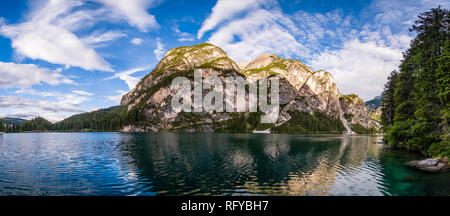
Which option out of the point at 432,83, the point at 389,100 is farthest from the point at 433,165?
the point at 389,100

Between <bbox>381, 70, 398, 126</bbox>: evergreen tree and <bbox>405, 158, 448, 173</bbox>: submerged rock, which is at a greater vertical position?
<bbox>381, 70, 398, 126</bbox>: evergreen tree

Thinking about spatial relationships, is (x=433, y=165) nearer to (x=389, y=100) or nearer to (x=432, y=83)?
(x=432, y=83)

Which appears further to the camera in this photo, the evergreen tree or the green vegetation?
the evergreen tree

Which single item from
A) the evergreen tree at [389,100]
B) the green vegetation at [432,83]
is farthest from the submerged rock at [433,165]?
the evergreen tree at [389,100]

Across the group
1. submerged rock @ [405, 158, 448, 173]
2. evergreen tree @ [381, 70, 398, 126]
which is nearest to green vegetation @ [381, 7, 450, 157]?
submerged rock @ [405, 158, 448, 173]

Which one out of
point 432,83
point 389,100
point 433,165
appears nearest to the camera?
point 433,165

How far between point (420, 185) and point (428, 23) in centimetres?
3518

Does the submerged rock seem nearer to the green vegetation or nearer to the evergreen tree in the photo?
the green vegetation

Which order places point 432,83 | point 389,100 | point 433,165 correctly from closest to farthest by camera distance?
point 433,165 < point 432,83 < point 389,100

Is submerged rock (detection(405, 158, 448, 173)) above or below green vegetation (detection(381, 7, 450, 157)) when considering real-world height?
below

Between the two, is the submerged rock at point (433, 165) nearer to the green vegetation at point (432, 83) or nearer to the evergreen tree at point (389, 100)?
the green vegetation at point (432, 83)

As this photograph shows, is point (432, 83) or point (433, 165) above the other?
point (432, 83)

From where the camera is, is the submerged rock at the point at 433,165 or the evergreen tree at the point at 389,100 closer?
the submerged rock at the point at 433,165
